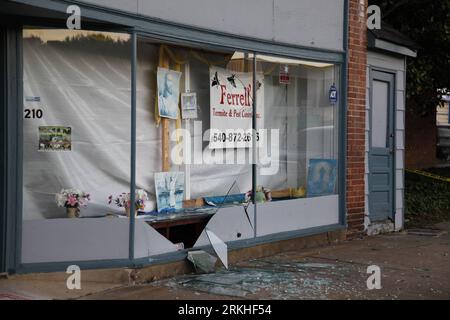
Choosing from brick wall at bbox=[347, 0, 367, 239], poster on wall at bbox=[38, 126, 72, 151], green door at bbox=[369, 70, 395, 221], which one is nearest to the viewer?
poster on wall at bbox=[38, 126, 72, 151]

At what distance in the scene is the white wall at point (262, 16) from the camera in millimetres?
7117

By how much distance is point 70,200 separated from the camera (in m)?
6.82

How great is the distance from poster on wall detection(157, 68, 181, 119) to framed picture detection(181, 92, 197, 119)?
105 mm

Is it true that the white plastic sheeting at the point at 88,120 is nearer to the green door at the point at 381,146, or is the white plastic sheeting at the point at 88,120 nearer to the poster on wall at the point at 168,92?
the poster on wall at the point at 168,92

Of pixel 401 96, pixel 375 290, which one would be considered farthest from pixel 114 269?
pixel 401 96

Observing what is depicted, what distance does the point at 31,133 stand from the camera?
667 centimetres

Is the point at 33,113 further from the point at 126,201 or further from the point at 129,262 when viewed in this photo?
the point at 129,262

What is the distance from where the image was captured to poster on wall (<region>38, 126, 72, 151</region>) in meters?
6.73

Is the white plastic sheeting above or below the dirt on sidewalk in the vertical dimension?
above

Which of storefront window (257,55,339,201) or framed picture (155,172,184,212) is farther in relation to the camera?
storefront window (257,55,339,201)

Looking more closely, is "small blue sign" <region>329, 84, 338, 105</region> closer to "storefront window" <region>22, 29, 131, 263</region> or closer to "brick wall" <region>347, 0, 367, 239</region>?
"brick wall" <region>347, 0, 367, 239</region>

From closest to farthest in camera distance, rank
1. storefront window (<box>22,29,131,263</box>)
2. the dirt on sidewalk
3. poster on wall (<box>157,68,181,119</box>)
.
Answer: the dirt on sidewalk
storefront window (<box>22,29,131,263</box>)
poster on wall (<box>157,68,181,119</box>)

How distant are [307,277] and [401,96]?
475 centimetres

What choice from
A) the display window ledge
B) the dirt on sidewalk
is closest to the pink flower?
the display window ledge
